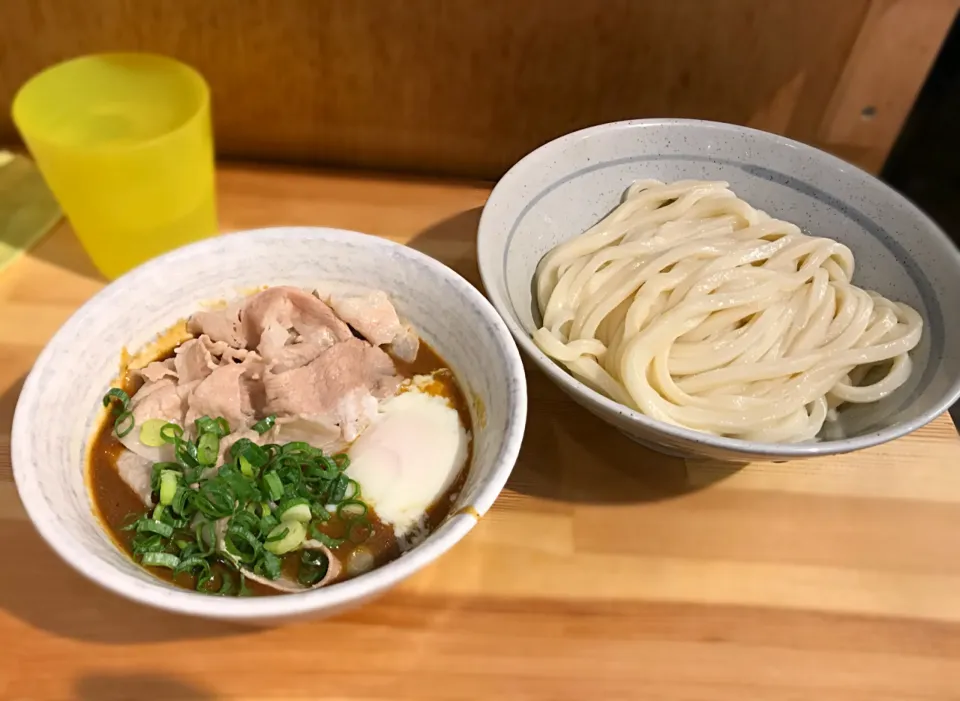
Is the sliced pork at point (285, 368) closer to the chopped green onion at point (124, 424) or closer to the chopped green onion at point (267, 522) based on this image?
the chopped green onion at point (124, 424)

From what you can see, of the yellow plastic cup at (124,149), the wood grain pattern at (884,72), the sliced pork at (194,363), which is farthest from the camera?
the wood grain pattern at (884,72)

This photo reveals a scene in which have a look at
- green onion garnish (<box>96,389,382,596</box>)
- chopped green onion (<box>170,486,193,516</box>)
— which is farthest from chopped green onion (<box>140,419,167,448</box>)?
chopped green onion (<box>170,486,193,516</box>)

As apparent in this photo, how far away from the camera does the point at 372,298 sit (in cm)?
121

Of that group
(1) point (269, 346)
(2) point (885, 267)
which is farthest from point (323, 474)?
(2) point (885, 267)

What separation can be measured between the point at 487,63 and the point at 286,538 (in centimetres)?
107

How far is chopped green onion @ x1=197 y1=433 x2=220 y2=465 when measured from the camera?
41.3 inches

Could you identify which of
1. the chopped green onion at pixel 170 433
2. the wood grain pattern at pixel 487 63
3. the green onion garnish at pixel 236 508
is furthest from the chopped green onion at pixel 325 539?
the wood grain pattern at pixel 487 63

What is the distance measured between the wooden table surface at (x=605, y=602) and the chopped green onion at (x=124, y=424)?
20 cm

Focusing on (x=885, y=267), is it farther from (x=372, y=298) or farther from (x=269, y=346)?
(x=269, y=346)

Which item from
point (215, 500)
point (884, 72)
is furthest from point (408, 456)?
point (884, 72)

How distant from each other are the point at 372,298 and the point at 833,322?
804 mm

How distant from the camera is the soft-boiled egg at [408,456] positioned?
106cm

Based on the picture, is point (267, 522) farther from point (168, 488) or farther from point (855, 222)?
point (855, 222)

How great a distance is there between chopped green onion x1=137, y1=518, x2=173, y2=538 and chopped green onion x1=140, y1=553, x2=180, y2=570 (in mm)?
32
